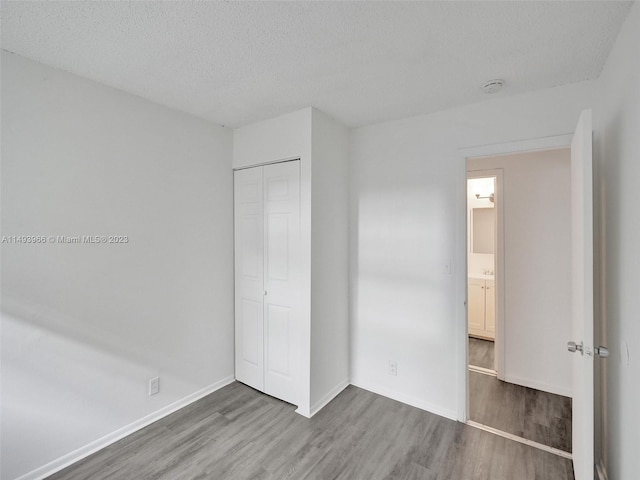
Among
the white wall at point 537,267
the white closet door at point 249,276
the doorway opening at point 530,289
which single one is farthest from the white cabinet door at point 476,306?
the white closet door at point 249,276

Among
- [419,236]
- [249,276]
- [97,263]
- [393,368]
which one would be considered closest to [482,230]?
[419,236]

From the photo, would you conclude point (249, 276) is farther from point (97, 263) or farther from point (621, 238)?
point (621, 238)

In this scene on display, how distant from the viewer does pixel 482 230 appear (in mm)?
4574

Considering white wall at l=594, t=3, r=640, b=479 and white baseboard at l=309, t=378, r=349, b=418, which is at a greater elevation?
white wall at l=594, t=3, r=640, b=479

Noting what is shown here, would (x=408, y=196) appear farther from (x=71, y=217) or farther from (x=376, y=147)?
(x=71, y=217)

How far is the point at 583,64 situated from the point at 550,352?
7.86 feet

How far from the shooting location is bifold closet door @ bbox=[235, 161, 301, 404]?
2.65m

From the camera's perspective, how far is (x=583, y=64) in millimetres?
1822

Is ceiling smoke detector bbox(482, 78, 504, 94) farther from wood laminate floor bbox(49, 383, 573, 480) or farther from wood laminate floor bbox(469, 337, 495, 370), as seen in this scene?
wood laminate floor bbox(469, 337, 495, 370)

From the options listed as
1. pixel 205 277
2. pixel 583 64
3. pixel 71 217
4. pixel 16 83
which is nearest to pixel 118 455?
pixel 205 277

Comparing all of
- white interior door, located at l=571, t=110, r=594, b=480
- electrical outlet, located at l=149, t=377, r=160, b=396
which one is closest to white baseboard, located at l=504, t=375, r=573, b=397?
white interior door, located at l=571, t=110, r=594, b=480

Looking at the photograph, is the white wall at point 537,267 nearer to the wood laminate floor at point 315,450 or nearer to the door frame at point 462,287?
the door frame at point 462,287

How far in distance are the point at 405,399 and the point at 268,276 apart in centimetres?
161

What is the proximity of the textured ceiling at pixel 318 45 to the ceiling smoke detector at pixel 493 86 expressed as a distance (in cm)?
5
